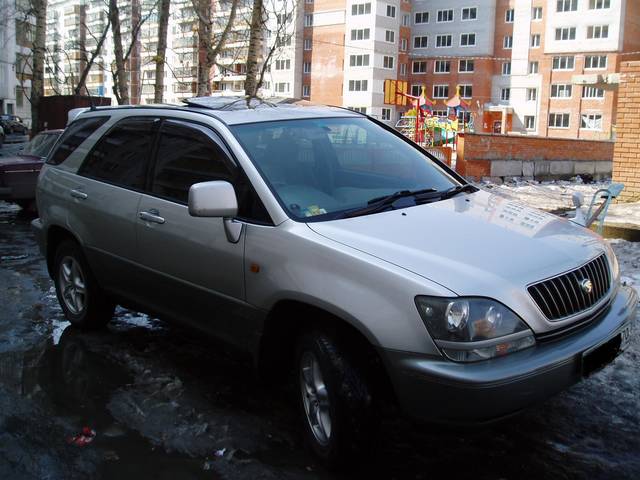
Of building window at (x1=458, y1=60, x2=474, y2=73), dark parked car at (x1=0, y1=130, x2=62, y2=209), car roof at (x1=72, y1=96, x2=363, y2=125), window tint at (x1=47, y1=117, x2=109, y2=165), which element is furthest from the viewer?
building window at (x1=458, y1=60, x2=474, y2=73)

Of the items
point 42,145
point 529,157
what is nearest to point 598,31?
point 529,157

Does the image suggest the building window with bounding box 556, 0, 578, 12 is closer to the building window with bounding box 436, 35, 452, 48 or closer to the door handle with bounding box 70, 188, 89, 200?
the building window with bounding box 436, 35, 452, 48

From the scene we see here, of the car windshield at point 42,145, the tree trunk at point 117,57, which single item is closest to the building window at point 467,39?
the tree trunk at point 117,57

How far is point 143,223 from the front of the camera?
470 cm

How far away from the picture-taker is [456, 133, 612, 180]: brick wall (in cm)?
1809

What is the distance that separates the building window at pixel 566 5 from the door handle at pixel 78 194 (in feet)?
266

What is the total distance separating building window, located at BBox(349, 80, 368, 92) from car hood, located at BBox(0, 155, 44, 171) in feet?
253

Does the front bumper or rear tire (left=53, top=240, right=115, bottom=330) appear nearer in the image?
the front bumper

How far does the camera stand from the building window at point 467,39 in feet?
287

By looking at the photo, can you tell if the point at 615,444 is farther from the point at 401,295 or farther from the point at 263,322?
the point at 263,322

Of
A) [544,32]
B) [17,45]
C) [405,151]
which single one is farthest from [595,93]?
[405,151]

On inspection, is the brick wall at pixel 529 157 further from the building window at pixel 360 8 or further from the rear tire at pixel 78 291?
the building window at pixel 360 8

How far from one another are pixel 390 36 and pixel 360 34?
4091mm

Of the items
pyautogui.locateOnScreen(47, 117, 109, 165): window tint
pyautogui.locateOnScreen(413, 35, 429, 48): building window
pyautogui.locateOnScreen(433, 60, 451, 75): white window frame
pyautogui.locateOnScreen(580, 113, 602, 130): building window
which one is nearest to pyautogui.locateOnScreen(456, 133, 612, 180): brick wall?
pyautogui.locateOnScreen(47, 117, 109, 165): window tint
